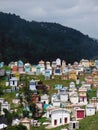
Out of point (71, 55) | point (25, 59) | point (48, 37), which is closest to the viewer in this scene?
point (25, 59)

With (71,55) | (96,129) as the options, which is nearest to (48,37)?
(71,55)

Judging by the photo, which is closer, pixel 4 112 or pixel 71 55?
pixel 4 112

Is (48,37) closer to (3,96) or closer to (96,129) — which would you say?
(3,96)

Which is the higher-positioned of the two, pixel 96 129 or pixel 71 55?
pixel 71 55

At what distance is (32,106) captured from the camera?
7306 centimetres

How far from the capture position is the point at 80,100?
3125 inches

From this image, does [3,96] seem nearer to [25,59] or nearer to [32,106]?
[32,106]

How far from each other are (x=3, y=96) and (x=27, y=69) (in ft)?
57.1

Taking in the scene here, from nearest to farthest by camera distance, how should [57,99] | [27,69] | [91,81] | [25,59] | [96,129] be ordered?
[96,129] → [57,99] → [91,81] → [27,69] → [25,59]

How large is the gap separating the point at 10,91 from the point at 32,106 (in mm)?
14776

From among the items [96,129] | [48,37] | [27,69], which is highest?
[48,37]

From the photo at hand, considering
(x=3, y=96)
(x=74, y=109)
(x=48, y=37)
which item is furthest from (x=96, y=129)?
(x=48, y=37)

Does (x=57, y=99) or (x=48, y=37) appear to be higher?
(x=48, y=37)

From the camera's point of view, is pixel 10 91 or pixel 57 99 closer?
pixel 57 99
